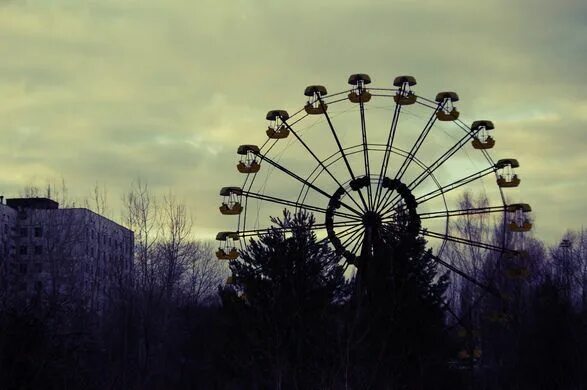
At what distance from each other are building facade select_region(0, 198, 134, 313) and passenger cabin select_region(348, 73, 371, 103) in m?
35.0


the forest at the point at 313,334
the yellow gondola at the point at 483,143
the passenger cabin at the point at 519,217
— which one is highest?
the yellow gondola at the point at 483,143

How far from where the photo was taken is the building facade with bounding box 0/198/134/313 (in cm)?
7788

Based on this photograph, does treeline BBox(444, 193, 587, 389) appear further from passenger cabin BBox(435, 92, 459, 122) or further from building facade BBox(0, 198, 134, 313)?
building facade BBox(0, 198, 134, 313)

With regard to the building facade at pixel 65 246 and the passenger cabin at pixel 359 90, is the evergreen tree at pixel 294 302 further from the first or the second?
the building facade at pixel 65 246

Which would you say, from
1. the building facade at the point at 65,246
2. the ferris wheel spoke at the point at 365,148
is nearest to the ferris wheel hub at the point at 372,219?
the ferris wheel spoke at the point at 365,148

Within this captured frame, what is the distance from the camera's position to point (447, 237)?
37.1m

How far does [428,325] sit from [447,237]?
10.7 ft

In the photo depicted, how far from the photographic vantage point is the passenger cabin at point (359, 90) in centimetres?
3934

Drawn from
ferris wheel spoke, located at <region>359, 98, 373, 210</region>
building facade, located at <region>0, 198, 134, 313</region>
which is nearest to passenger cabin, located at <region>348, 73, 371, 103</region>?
ferris wheel spoke, located at <region>359, 98, 373, 210</region>

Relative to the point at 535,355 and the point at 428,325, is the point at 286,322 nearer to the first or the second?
→ the point at 428,325

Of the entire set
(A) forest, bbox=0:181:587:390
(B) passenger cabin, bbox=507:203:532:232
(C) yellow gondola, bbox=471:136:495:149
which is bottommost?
(A) forest, bbox=0:181:587:390

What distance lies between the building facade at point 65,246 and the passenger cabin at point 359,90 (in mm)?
35010

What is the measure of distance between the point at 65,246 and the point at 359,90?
46.2m

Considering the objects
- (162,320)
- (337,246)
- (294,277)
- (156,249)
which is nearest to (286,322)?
(294,277)
